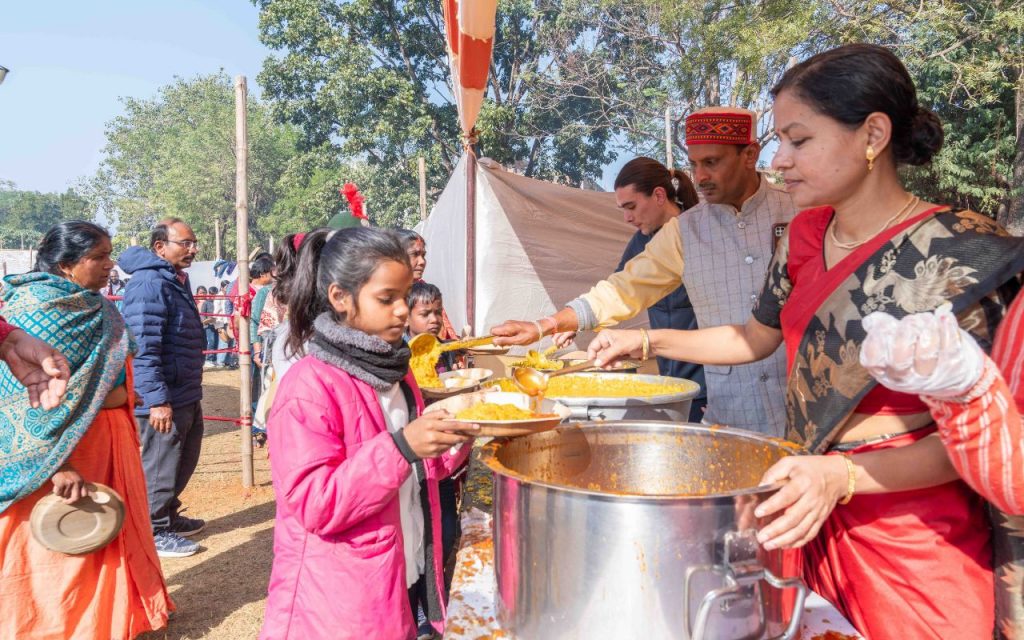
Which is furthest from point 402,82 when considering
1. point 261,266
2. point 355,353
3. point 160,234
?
point 355,353

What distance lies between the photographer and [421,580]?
187 cm

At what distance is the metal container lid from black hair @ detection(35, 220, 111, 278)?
260 cm

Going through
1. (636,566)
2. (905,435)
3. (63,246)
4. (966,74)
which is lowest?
(636,566)

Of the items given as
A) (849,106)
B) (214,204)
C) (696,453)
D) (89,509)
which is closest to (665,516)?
(696,453)

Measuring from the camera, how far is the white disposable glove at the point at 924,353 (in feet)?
2.64

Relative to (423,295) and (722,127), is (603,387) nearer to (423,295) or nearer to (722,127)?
(722,127)

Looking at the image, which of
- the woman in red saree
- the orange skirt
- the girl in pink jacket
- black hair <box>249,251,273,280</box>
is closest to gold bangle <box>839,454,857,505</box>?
the woman in red saree

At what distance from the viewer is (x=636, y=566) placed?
0.90 metres

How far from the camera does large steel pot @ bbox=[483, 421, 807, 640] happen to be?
888 mm

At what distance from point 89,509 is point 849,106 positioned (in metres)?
2.96

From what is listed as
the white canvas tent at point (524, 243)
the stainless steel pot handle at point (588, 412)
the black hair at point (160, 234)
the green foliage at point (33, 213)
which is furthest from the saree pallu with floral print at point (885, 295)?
the green foliage at point (33, 213)

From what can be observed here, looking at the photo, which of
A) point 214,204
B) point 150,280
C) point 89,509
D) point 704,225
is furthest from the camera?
point 214,204

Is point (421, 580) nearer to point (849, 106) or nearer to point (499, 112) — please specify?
point (849, 106)

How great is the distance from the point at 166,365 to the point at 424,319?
1586 millimetres
